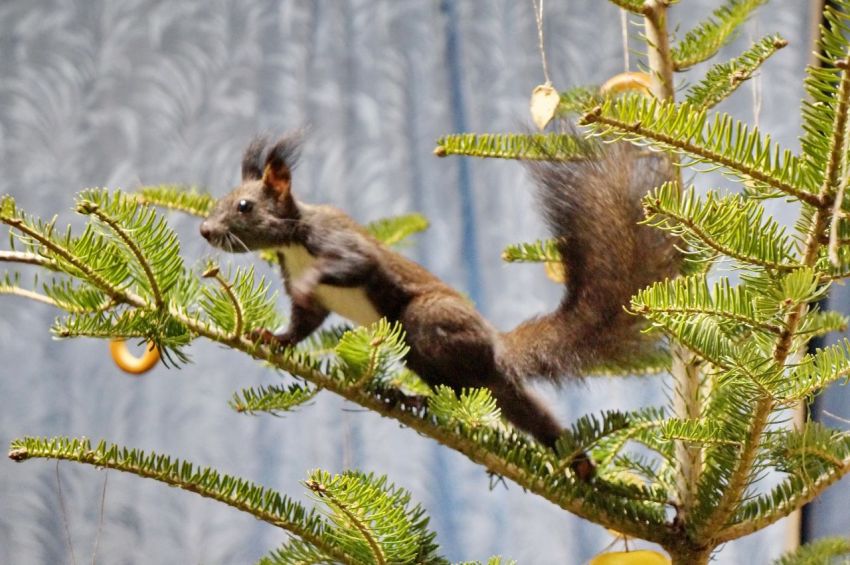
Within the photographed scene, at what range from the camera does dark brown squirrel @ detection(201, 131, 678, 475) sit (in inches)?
25.9

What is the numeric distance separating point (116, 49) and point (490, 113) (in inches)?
28.9

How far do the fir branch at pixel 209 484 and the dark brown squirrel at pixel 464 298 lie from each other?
21 centimetres

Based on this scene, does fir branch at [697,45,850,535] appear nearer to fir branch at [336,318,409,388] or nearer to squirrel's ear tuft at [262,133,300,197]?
fir branch at [336,318,409,388]

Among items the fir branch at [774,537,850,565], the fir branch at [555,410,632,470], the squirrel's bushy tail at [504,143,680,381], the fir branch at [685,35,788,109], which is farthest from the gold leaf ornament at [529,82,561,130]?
the fir branch at [774,537,850,565]

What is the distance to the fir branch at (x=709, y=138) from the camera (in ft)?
1.39

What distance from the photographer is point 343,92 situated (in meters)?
1.61

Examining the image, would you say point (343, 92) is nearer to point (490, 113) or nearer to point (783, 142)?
point (490, 113)

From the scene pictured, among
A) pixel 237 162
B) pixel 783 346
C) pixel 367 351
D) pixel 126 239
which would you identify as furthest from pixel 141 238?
pixel 237 162

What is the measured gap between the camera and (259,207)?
0.94 m

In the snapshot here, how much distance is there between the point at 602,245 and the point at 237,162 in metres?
1.07

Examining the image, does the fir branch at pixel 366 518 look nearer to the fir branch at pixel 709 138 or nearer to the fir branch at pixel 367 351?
the fir branch at pixel 367 351

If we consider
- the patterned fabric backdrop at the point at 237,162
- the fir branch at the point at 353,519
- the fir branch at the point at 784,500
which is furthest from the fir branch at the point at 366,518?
the patterned fabric backdrop at the point at 237,162

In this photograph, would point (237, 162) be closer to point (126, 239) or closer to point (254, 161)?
point (254, 161)

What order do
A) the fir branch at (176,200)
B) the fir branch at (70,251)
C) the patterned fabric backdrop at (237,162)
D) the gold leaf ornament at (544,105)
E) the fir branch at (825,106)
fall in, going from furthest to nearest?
the patterned fabric backdrop at (237,162), the fir branch at (176,200), the gold leaf ornament at (544,105), the fir branch at (70,251), the fir branch at (825,106)
